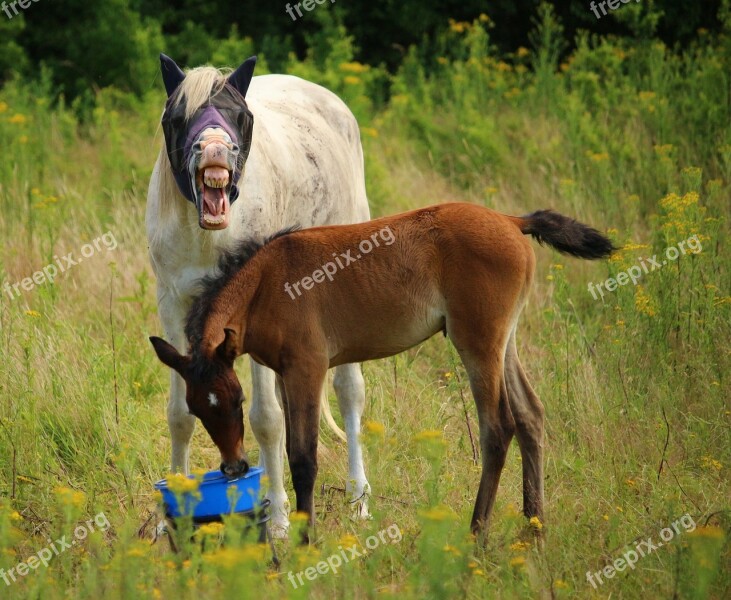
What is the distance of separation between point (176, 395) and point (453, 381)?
175 centimetres

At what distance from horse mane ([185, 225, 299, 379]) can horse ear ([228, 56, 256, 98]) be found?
815 millimetres

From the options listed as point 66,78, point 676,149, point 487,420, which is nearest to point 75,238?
point 487,420

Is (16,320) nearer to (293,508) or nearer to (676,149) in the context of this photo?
(293,508)

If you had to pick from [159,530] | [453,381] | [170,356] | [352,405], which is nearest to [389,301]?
[170,356]

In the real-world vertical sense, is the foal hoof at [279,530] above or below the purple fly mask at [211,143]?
below

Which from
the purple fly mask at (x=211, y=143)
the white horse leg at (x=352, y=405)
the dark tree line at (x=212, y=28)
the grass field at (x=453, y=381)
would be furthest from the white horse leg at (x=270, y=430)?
the dark tree line at (x=212, y=28)

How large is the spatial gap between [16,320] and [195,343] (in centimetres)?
276

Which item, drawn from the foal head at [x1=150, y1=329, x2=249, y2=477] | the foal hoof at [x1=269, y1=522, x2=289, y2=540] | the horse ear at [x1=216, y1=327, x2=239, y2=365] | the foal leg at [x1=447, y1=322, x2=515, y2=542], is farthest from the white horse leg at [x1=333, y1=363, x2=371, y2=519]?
the horse ear at [x1=216, y1=327, x2=239, y2=365]

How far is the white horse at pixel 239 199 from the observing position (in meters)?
4.52

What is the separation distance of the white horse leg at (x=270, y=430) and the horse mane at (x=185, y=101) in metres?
0.88

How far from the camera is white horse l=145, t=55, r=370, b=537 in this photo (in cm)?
452

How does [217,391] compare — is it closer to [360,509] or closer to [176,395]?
[176,395]

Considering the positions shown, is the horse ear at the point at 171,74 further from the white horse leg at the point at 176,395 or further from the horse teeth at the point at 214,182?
the white horse leg at the point at 176,395

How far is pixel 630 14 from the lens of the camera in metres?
10.8
